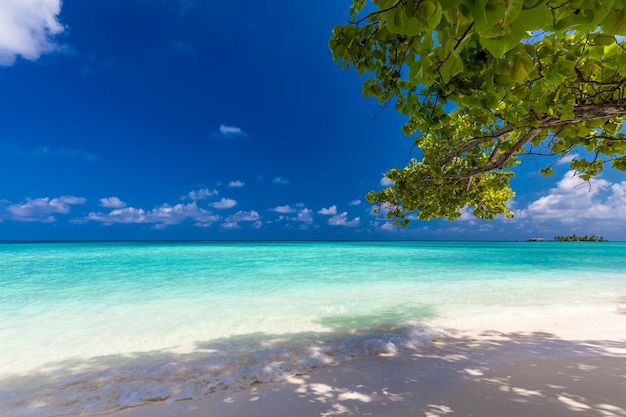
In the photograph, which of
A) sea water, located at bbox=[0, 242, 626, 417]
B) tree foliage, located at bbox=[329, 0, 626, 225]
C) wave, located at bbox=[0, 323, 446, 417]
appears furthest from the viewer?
sea water, located at bbox=[0, 242, 626, 417]

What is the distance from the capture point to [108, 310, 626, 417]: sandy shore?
333 cm

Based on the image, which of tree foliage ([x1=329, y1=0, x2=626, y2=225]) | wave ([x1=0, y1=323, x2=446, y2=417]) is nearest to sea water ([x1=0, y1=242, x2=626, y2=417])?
wave ([x1=0, y1=323, x2=446, y2=417])

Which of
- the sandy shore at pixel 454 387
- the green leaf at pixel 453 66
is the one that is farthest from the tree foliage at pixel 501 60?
the sandy shore at pixel 454 387

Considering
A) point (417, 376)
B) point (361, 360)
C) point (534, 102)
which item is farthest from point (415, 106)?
point (361, 360)

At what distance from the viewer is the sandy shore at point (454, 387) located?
3328 millimetres

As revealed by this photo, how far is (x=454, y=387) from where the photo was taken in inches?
150

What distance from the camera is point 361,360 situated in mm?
4938

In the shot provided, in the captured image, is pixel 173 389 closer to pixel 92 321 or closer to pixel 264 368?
pixel 264 368

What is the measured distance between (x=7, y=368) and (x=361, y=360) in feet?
19.9

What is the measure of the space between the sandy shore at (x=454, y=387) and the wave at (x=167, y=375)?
0.89 feet

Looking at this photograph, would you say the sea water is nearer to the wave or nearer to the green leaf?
the wave

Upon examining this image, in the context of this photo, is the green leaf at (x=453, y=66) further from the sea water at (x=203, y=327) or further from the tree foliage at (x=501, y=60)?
the sea water at (x=203, y=327)

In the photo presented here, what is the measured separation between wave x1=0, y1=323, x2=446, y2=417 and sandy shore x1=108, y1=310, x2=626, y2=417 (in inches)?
10.7

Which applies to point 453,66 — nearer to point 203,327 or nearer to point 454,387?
point 454,387
